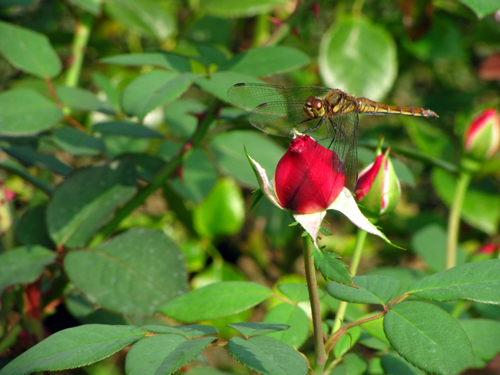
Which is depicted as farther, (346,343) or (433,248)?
(433,248)

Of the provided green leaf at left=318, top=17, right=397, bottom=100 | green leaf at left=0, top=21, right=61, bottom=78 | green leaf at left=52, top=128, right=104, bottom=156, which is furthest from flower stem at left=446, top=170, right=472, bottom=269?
green leaf at left=0, top=21, right=61, bottom=78

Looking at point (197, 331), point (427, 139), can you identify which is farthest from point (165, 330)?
point (427, 139)

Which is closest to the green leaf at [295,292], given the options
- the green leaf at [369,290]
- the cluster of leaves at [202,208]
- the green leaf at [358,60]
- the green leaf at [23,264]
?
the cluster of leaves at [202,208]

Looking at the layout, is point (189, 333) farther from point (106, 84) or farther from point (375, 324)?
point (106, 84)

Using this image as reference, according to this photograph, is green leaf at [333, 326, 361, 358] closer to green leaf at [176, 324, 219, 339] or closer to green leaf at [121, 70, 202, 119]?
green leaf at [176, 324, 219, 339]

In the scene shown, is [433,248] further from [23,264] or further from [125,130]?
[23,264]

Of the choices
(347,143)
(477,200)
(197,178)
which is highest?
(347,143)

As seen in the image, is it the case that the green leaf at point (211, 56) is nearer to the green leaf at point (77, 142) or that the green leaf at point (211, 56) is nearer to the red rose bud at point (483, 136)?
the green leaf at point (77, 142)
